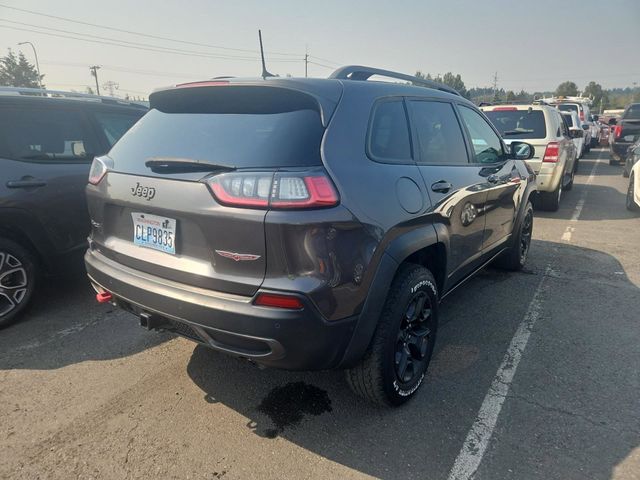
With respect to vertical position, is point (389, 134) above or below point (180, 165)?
above

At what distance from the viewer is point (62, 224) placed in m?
3.70

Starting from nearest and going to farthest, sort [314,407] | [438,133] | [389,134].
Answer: [389,134], [314,407], [438,133]

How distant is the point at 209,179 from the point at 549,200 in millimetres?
7624

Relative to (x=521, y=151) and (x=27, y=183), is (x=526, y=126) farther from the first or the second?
(x=27, y=183)

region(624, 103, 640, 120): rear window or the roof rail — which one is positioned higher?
the roof rail

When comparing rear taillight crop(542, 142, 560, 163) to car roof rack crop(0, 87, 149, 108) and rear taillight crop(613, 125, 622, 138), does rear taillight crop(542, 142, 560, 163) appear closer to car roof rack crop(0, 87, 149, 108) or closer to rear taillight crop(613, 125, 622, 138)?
car roof rack crop(0, 87, 149, 108)

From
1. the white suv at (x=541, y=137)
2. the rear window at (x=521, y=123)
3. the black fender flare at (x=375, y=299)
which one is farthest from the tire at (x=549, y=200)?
the black fender flare at (x=375, y=299)

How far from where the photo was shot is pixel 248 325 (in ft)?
6.33

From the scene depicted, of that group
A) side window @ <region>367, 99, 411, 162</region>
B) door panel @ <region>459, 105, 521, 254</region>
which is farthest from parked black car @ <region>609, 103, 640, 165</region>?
side window @ <region>367, 99, 411, 162</region>

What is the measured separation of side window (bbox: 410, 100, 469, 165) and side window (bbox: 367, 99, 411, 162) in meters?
0.14

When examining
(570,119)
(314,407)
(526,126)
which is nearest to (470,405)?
(314,407)

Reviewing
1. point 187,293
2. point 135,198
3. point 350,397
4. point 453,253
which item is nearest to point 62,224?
point 135,198

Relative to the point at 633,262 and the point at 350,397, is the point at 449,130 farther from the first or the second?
the point at 633,262

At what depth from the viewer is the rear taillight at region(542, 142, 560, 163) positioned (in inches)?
298
